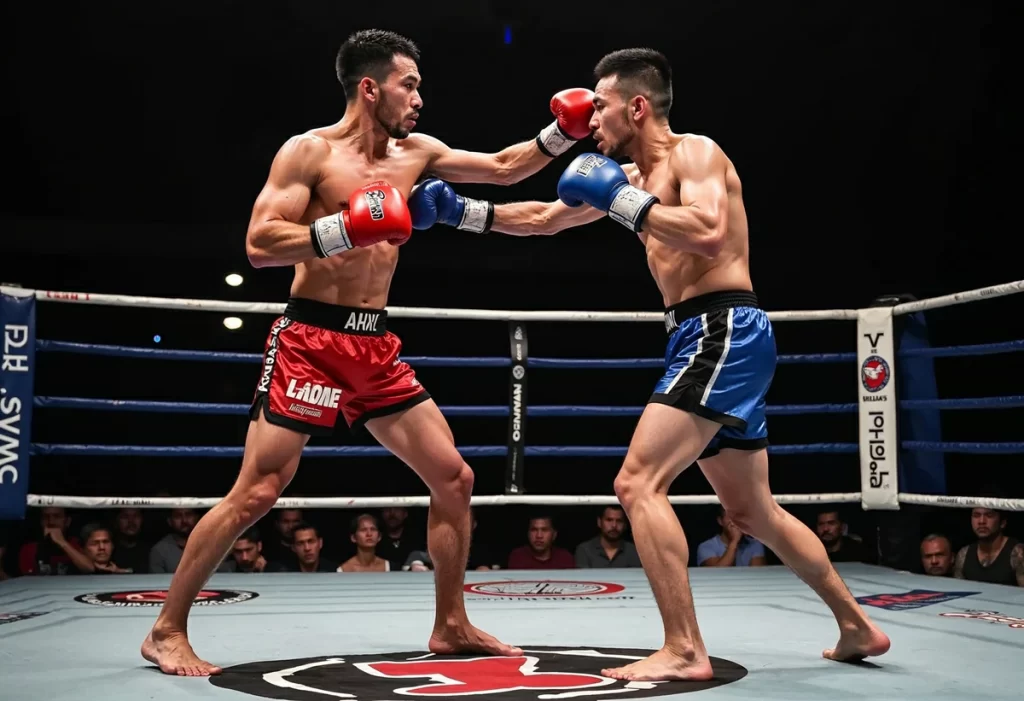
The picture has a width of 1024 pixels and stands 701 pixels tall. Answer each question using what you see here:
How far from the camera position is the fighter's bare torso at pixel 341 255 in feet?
7.79

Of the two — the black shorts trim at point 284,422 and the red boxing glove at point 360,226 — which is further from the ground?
the red boxing glove at point 360,226

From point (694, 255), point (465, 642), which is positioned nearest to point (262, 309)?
point (465, 642)

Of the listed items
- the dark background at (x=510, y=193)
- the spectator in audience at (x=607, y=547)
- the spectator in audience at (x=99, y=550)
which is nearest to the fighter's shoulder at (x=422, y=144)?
the spectator in audience at (x=607, y=547)

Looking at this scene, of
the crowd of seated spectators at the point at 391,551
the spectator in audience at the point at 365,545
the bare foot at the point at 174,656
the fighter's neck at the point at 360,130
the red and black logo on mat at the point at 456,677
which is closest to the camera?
the red and black logo on mat at the point at 456,677

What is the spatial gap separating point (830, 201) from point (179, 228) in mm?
4707

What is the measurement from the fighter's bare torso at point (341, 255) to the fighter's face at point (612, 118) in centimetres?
53

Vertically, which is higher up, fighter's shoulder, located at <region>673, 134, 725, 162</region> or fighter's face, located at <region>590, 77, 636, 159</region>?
fighter's face, located at <region>590, 77, 636, 159</region>

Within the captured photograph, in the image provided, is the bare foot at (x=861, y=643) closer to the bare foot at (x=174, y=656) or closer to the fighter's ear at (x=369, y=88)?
the bare foot at (x=174, y=656)

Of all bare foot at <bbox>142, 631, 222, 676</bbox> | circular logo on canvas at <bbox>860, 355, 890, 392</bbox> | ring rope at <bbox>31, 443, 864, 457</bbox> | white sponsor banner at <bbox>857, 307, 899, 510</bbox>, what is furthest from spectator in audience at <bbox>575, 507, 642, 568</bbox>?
bare foot at <bbox>142, 631, 222, 676</bbox>

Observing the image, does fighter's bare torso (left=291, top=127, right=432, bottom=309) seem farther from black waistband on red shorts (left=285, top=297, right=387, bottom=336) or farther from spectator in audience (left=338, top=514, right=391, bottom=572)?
spectator in audience (left=338, top=514, right=391, bottom=572)

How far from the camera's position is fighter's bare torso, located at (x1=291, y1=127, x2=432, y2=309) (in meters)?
2.38

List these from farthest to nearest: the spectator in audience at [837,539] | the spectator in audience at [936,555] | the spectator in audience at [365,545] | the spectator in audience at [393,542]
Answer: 1. the spectator in audience at [837,539]
2. the spectator in audience at [393,542]
3. the spectator in audience at [365,545]
4. the spectator in audience at [936,555]

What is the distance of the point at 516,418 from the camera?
160 inches

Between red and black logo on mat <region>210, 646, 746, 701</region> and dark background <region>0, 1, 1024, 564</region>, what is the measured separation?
4182mm
